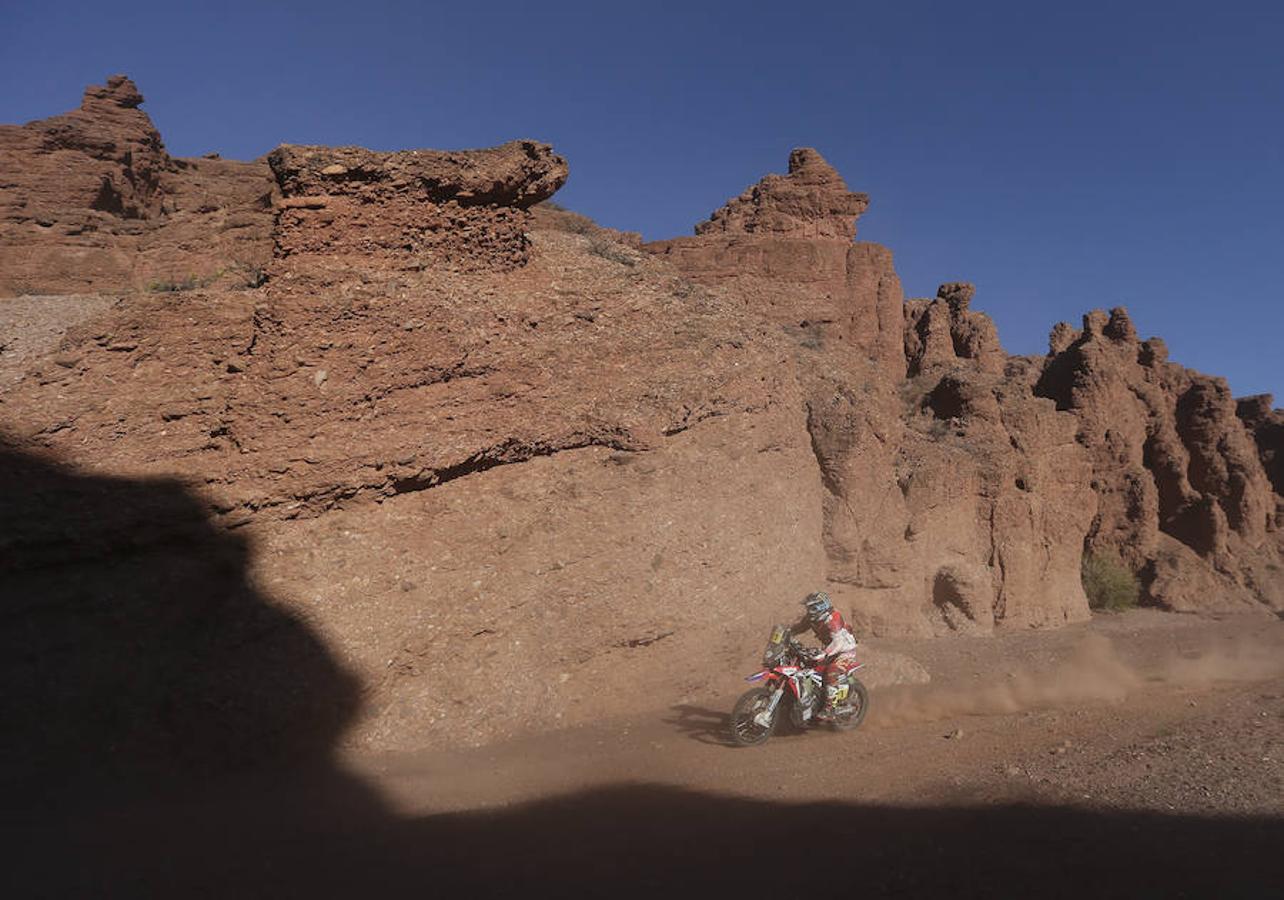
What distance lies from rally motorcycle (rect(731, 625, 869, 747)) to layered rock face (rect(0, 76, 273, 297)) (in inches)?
342

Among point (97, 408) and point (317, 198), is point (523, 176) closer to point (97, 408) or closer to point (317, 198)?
point (317, 198)

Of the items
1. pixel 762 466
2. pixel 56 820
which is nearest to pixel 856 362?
pixel 762 466

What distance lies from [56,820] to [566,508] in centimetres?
583

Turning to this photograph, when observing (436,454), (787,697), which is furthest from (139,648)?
(787,697)

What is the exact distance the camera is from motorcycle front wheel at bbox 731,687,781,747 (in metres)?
8.88

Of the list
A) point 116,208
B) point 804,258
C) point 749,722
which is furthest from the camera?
point 804,258

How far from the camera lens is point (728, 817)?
630 centimetres

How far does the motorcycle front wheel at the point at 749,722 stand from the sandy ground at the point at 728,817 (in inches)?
12.9

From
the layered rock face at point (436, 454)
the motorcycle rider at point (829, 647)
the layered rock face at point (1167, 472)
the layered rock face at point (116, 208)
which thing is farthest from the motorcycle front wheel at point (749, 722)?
the layered rock face at point (1167, 472)

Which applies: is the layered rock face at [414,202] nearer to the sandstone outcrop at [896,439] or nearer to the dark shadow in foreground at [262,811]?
the dark shadow in foreground at [262,811]

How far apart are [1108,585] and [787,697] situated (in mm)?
22192

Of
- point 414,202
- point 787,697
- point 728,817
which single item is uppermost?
point 414,202

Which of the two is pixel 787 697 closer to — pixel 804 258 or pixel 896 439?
pixel 896 439

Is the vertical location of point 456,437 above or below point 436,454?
above
